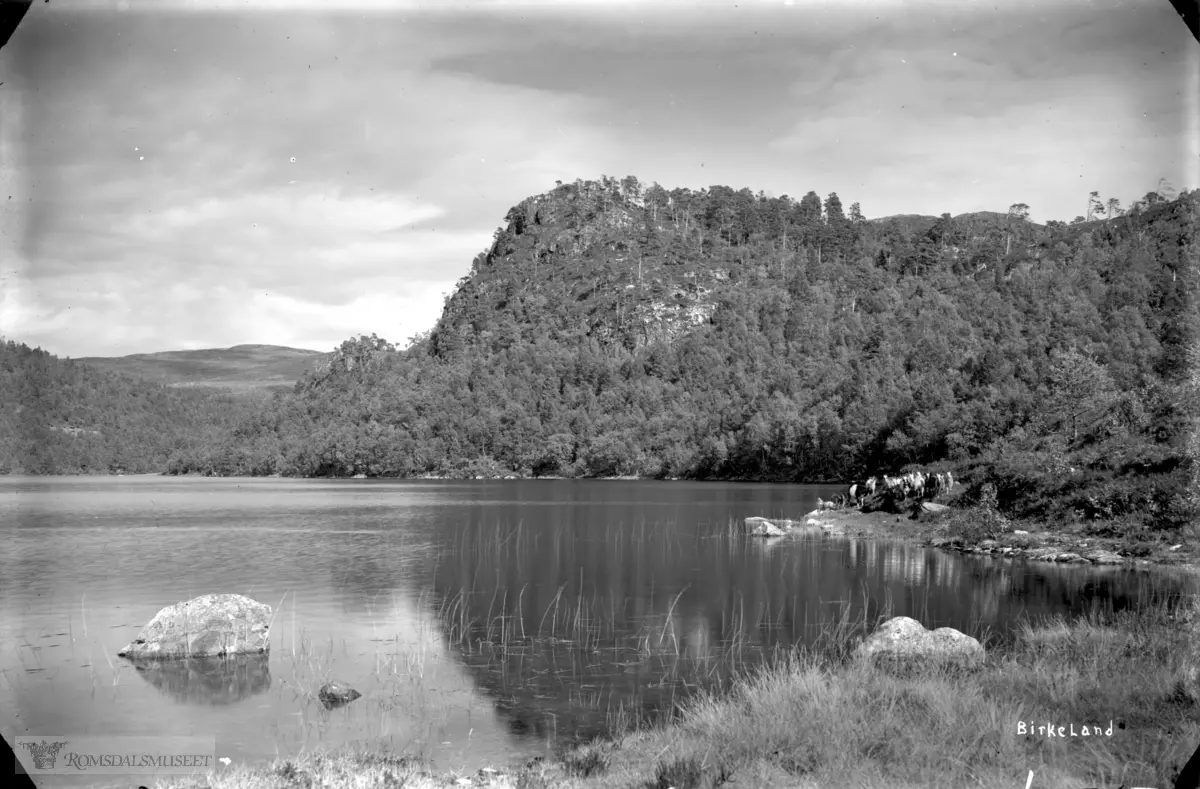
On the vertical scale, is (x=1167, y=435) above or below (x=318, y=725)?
above

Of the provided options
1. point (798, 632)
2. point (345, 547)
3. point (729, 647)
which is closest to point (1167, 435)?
point (798, 632)

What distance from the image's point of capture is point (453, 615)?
24812 millimetres

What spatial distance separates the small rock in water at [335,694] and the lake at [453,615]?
244mm

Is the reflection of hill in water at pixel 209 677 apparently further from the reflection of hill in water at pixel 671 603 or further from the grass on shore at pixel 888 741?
the grass on shore at pixel 888 741

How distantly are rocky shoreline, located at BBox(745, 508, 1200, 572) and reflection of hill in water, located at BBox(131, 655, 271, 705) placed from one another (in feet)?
92.2

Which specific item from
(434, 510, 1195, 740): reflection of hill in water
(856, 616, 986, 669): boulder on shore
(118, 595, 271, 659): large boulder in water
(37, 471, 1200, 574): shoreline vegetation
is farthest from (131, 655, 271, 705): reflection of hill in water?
(37, 471, 1200, 574): shoreline vegetation

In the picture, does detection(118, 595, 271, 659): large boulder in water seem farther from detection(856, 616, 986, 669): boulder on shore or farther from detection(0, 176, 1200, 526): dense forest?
detection(856, 616, 986, 669): boulder on shore

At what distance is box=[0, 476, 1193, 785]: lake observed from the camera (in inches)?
597

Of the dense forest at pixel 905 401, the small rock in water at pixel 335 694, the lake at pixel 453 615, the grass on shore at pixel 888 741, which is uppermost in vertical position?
the dense forest at pixel 905 401

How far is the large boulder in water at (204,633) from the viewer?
A: 1938 centimetres

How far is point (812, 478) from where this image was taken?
420ft

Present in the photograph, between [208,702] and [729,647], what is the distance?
1078 cm

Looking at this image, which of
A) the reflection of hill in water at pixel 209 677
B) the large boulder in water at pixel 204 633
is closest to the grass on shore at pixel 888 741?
the reflection of hill in water at pixel 209 677

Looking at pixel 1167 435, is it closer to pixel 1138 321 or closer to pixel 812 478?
pixel 1138 321
